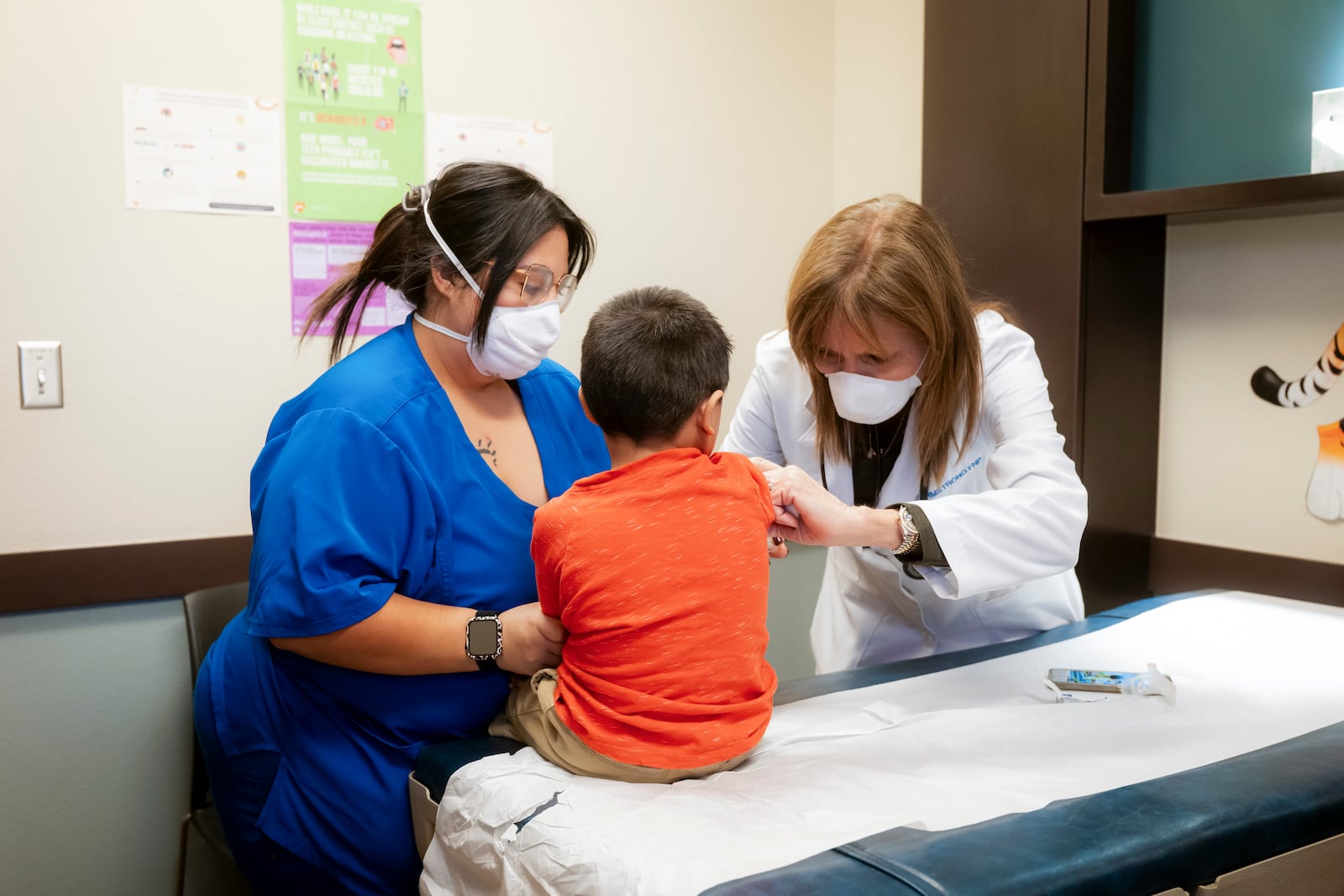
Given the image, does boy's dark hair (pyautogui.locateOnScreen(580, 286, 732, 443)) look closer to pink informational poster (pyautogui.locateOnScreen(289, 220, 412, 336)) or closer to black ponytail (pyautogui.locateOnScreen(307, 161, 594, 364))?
black ponytail (pyautogui.locateOnScreen(307, 161, 594, 364))

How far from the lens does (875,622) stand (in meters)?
1.88

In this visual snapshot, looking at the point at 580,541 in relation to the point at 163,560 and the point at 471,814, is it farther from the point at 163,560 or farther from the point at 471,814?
the point at 163,560

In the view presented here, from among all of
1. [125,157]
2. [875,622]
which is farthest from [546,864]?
[125,157]

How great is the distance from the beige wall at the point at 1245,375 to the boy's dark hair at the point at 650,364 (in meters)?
1.51

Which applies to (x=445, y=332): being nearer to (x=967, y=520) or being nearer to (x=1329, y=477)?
(x=967, y=520)

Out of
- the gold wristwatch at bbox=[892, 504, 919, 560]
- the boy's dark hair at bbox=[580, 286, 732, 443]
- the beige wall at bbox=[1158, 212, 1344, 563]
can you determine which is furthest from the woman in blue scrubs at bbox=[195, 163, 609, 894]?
the beige wall at bbox=[1158, 212, 1344, 563]

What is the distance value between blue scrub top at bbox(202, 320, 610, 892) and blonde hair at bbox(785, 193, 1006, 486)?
0.53 m

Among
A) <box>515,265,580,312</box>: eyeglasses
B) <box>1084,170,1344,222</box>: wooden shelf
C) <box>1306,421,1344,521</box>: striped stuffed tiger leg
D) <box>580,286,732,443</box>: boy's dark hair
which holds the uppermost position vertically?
<box>1084,170,1344,222</box>: wooden shelf

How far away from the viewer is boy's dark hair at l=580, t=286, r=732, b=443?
1.26 metres

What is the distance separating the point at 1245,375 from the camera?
2254 mm

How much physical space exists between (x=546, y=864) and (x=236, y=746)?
0.61 meters

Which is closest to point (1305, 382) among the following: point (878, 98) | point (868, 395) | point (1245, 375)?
point (1245, 375)

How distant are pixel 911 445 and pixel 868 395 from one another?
19cm

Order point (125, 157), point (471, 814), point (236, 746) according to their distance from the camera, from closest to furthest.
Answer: point (471, 814)
point (236, 746)
point (125, 157)
